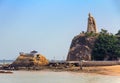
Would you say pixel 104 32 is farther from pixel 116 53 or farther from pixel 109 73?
pixel 109 73

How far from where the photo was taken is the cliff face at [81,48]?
8388 centimetres

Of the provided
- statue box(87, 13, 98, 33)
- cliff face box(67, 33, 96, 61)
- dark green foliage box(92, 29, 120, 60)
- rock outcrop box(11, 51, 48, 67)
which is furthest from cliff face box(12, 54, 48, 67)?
statue box(87, 13, 98, 33)

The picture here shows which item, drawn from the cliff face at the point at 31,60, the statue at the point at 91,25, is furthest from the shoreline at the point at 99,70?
the statue at the point at 91,25

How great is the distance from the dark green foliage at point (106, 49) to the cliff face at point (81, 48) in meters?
1.81

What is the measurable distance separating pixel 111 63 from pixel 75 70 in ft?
27.1

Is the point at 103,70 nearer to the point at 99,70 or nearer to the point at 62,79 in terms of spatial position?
the point at 99,70

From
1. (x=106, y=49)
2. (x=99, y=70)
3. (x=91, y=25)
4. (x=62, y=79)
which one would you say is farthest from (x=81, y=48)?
(x=62, y=79)

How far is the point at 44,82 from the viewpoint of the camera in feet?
148

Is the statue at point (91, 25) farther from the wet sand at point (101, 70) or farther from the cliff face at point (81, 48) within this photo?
the wet sand at point (101, 70)

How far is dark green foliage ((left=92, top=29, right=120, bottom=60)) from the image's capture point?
80.9m

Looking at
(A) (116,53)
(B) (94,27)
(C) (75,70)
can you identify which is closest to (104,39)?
(A) (116,53)

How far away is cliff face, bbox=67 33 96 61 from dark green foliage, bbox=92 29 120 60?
1811 millimetres

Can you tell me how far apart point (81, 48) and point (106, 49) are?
24.1 ft

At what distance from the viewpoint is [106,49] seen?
80.4 m
